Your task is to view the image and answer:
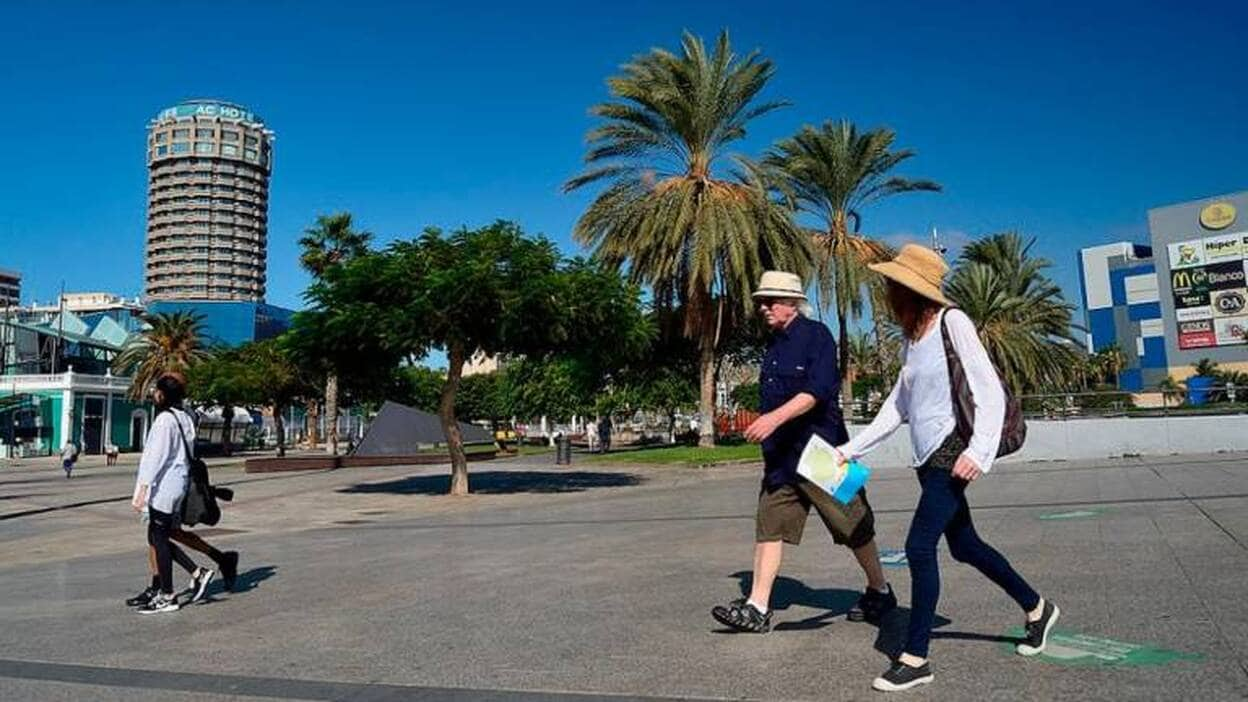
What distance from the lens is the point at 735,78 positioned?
92.0 ft

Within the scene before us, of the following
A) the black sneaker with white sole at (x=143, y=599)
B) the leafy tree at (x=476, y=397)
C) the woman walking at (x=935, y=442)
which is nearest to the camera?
the woman walking at (x=935, y=442)

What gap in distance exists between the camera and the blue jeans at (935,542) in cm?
409

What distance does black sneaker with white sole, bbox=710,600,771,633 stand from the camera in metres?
5.04

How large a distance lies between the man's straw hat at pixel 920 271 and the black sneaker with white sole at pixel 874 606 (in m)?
1.77

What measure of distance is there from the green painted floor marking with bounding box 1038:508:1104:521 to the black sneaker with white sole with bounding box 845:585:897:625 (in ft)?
17.8

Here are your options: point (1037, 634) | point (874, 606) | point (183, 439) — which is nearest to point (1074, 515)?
point (874, 606)

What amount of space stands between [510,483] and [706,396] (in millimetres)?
9114

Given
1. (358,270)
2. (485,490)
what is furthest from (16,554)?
(485,490)

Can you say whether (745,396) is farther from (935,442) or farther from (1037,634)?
(935,442)

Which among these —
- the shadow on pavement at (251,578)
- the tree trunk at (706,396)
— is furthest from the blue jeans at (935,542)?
the tree trunk at (706,396)

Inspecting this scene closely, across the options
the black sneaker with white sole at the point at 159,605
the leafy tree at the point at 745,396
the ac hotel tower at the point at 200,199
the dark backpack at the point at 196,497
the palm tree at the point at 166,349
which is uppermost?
the ac hotel tower at the point at 200,199

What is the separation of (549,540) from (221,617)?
4.37 metres

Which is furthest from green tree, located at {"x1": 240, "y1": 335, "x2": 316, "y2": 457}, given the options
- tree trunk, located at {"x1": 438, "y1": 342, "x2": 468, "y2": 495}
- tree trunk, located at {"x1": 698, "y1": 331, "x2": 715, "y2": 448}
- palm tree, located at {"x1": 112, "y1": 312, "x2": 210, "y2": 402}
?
tree trunk, located at {"x1": 438, "y1": 342, "x2": 468, "y2": 495}

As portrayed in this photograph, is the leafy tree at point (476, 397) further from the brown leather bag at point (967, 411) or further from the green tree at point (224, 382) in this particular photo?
the brown leather bag at point (967, 411)
